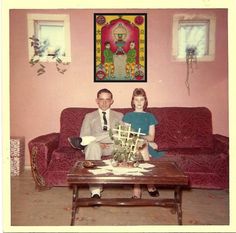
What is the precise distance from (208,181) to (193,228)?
4.52 feet

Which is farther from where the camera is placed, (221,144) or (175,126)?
(175,126)

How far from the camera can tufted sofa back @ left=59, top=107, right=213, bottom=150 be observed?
4.09 metres

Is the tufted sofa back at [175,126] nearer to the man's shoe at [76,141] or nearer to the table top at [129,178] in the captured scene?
the man's shoe at [76,141]

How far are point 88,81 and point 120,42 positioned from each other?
74 cm

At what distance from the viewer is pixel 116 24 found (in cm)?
450

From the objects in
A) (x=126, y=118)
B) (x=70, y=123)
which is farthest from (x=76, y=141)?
(x=126, y=118)

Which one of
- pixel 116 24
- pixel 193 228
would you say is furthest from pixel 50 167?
pixel 116 24

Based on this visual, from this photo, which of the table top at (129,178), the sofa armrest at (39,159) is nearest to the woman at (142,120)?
the sofa armrest at (39,159)

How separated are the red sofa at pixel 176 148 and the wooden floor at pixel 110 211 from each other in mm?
174

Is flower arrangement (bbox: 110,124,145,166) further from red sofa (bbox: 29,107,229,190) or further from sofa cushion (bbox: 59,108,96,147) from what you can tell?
sofa cushion (bbox: 59,108,96,147)

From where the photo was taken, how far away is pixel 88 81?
464cm

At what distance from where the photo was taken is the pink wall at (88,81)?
4547mm

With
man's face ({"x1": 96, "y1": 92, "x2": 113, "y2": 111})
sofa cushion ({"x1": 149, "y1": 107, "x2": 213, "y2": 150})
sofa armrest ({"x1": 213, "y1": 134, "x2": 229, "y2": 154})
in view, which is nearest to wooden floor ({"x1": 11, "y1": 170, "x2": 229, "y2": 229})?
sofa armrest ({"x1": 213, "y1": 134, "x2": 229, "y2": 154})

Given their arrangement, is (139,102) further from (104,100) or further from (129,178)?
(129,178)
